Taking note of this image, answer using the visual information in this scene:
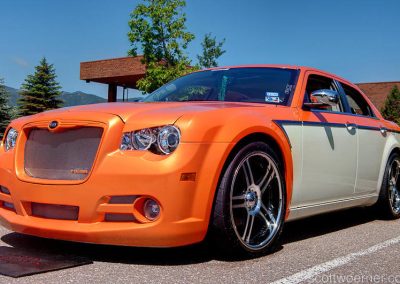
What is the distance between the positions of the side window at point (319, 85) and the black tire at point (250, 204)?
1.10 meters

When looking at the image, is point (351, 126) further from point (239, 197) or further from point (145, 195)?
point (145, 195)

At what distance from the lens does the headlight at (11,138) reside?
387 cm

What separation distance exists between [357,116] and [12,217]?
344cm

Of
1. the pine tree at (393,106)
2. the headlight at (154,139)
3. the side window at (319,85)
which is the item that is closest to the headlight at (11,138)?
the headlight at (154,139)

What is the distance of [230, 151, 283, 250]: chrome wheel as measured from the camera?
3602 mm

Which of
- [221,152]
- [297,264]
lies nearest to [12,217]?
[221,152]

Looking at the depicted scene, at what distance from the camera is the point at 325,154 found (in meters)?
4.45

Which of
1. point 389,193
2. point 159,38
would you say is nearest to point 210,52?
point 159,38

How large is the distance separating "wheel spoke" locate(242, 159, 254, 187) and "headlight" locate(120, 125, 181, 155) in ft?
2.05

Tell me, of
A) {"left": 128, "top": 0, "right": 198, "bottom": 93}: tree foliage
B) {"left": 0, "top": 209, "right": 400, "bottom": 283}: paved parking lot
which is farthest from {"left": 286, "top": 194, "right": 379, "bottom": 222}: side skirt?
{"left": 128, "top": 0, "right": 198, "bottom": 93}: tree foliage

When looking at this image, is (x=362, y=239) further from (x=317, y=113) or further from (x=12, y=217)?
(x=12, y=217)

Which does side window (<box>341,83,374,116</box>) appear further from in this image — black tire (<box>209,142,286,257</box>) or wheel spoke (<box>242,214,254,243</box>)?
wheel spoke (<box>242,214,254,243</box>)

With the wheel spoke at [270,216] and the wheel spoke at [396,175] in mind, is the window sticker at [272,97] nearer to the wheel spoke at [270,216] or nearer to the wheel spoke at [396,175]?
the wheel spoke at [270,216]

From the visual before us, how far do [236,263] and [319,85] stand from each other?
2.33 meters
